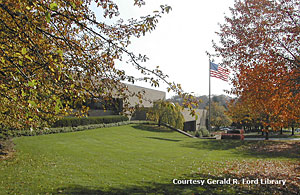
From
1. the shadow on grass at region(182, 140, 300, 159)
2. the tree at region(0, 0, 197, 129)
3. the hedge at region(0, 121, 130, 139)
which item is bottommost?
the shadow on grass at region(182, 140, 300, 159)

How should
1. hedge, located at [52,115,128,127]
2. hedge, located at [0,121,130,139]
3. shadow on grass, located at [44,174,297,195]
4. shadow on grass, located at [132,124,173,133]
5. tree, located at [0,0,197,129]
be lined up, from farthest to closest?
shadow on grass, located at [132,124,173,133], hedge, located at [52,115,128,127], hedge, located at [0,121,130,139], shadow on grass, located at [44,174,297,195], tree, located at [0,0,197,129]

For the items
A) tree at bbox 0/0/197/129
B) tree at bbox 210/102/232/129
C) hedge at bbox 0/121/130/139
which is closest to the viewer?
tree at bbox 0/0/197/129

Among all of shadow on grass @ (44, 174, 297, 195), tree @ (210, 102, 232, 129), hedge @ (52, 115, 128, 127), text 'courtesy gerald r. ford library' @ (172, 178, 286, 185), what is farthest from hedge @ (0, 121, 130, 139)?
tree @ (210, 102, 232, 129)

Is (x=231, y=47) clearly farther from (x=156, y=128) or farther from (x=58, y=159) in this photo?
(x=156, y=128)

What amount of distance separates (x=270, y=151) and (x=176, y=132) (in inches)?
619

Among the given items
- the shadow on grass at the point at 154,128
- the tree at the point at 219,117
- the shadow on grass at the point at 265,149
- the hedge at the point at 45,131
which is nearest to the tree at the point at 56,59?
the hedge at the point at 45,131

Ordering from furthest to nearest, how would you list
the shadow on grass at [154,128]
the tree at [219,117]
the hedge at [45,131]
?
the tree at [219,117], the shadow on grass at [154,128], the hedge at [45,131]

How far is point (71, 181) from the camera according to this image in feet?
22.2

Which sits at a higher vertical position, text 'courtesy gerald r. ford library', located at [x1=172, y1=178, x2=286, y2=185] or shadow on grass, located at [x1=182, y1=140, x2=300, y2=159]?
text 'courtesy gerald r. ford library', located at [x1=172, y1=178, x2=286, y2=185]

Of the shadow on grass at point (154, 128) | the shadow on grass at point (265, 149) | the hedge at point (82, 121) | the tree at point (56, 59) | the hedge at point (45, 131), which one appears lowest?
the shadow on grass at point (265, 149)

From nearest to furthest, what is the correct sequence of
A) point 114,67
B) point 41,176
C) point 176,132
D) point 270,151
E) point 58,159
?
point 114,67 < point 41,176 < point 58,159 < point 270,151 < point 176,132

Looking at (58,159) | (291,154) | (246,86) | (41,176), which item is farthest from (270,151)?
(41,176)

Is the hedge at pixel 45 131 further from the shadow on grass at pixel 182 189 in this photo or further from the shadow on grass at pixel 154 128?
the shadow on grass at pixel 182 189

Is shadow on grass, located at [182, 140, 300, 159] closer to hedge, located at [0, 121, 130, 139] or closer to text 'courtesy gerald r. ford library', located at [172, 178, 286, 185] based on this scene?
text 'courtesy gerald r. ford library', located at [172, 178, 286, 185]
